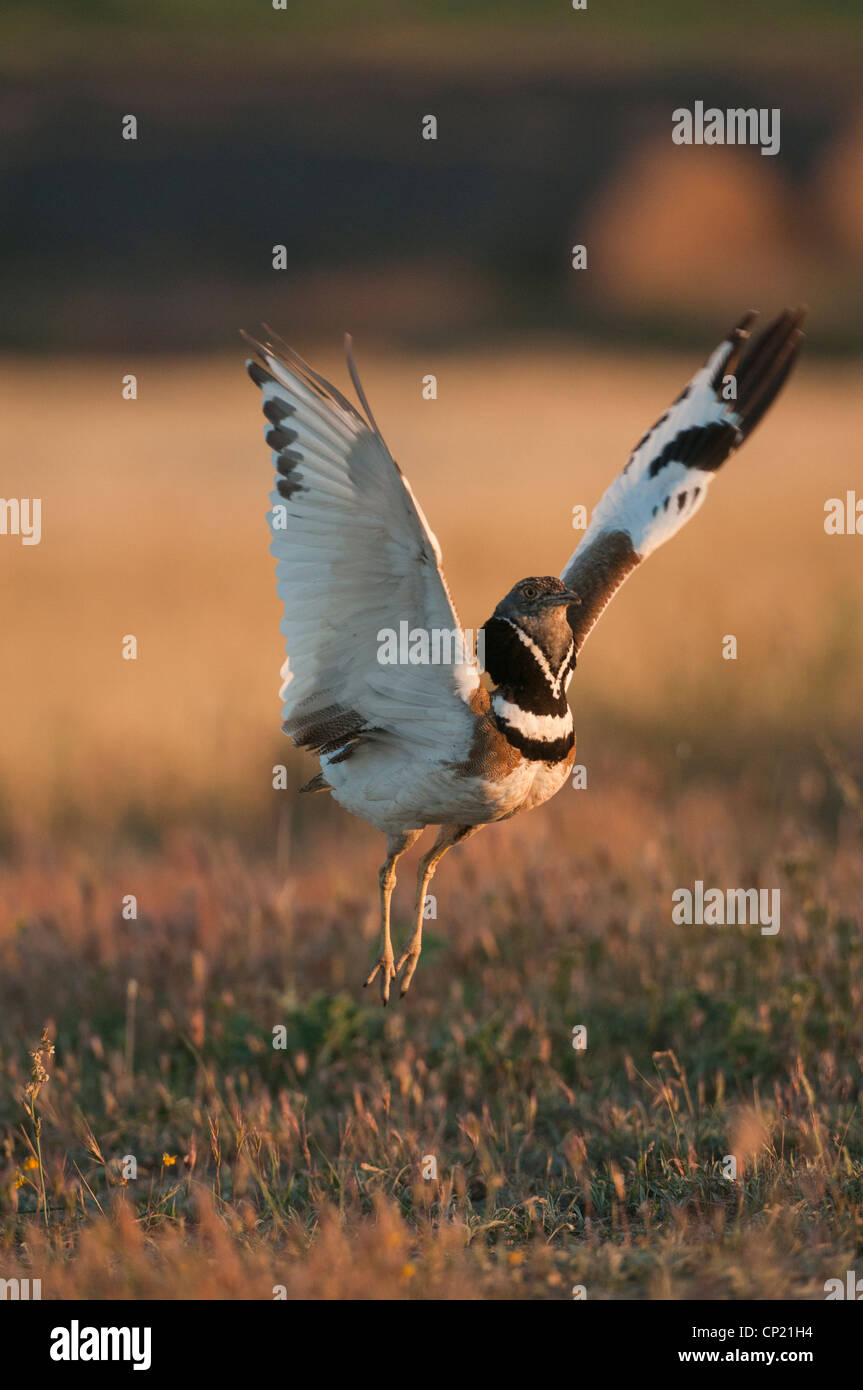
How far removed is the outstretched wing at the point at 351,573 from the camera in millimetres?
4691

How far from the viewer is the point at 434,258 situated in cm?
5147

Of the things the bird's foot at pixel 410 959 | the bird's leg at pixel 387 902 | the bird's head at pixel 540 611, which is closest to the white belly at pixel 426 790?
the bird's leg at pixel 387 902

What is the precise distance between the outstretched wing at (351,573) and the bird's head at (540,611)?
8.8 inches

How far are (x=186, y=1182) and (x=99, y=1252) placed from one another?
3.74ft

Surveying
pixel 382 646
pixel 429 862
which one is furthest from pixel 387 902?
pixel 382 646

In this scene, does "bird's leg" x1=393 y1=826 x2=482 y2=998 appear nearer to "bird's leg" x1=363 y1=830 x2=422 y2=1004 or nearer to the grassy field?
"bird's leg" x1=363 y1=830 x2=422 y2=1004

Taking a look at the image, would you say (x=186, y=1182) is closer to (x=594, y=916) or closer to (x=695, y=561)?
(x=594, y=916)

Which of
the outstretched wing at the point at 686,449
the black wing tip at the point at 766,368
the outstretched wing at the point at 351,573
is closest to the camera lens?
the outstretched wing at the point at 351,573

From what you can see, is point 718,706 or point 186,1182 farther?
point 718,706

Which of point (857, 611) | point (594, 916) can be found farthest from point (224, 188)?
point (594, 916)

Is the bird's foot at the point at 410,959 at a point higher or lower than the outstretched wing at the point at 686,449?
lower

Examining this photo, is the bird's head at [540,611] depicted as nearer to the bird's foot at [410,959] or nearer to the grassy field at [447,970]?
the bird's foot at [410,959]

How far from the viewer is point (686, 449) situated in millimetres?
6723

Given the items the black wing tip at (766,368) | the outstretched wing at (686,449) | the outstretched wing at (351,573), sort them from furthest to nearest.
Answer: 1. the black wing tip at (766,368)
2. the outstretched wing at (686,449)
3. the outstretched wing at (351,573)
